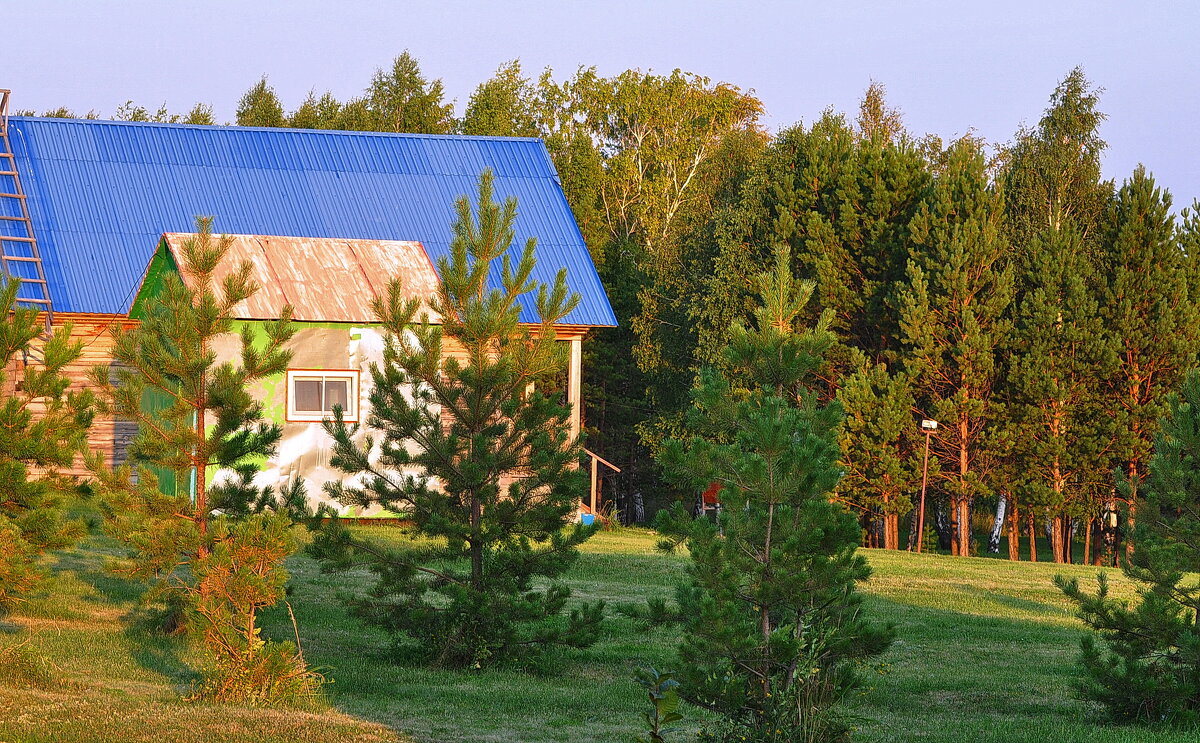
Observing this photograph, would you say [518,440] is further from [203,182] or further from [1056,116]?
[1056,116]

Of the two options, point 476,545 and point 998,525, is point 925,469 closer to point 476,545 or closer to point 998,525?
point 998,525

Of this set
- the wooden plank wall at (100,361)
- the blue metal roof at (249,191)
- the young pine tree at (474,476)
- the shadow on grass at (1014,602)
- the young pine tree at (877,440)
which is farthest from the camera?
the young pine tree at (877,440)

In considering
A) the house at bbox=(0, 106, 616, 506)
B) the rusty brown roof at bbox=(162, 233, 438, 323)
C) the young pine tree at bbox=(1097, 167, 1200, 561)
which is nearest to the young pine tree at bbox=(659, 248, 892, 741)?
the rusty brown roof at bbox=(162, 233, 438, 323)

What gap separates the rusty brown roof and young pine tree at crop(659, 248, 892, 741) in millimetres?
11962

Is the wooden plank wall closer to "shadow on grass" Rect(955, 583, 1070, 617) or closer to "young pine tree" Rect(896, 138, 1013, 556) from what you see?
"shadow on grass" Rect(955, 583, 1070, 617)

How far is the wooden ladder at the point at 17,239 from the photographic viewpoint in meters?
20.5

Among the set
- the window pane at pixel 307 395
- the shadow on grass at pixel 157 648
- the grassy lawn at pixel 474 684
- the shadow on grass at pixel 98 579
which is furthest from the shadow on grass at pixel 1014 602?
the shadow on grass at pixel 98 579

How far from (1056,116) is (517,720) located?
106ft

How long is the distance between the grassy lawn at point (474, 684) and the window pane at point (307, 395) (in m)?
4.49

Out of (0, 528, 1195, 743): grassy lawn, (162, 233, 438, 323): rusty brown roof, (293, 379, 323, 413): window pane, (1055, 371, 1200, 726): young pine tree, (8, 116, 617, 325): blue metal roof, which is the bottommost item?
(0, 528, 1195, 743): grassy lawn

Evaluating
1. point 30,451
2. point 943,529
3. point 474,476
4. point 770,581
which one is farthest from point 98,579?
point 943,529

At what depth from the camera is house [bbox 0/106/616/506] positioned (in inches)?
824

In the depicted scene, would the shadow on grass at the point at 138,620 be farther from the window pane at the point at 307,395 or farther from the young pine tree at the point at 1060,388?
the young pine tree at the point at 1060,388

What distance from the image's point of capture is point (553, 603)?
11836 mm
